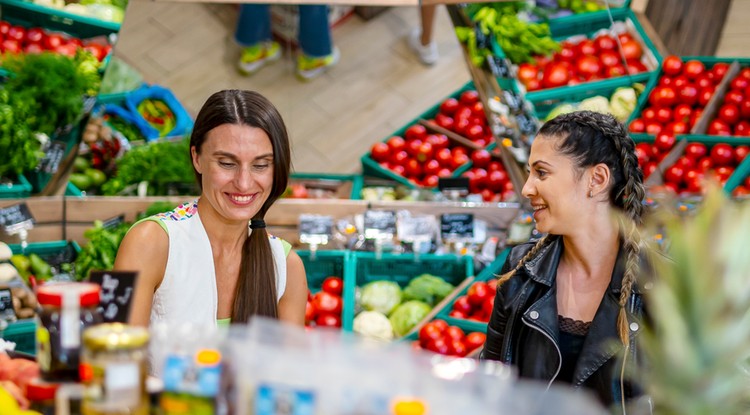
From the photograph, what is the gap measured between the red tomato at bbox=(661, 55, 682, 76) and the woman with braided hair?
11.0ft

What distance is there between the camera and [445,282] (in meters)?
4.88

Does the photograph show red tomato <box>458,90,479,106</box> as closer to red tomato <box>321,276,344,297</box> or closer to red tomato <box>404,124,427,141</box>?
red tomato <box>404,124,427,141</box>

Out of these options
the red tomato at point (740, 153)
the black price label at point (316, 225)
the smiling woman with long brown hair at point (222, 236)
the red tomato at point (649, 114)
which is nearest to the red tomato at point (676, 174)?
the red tomato at point (740, 153)

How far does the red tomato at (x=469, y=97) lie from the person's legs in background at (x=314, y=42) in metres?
1.01

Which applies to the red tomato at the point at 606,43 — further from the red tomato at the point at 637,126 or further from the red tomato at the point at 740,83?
the red tomato at the point at 740,83

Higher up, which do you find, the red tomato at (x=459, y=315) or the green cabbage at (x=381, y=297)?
the green cabbage at (x=381, y=297)

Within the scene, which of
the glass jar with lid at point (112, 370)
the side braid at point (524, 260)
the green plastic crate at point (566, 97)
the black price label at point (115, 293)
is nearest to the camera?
the glass jar with lid at point (112, 370)

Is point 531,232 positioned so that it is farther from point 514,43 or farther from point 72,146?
point 72,146

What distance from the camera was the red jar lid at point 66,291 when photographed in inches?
57.1

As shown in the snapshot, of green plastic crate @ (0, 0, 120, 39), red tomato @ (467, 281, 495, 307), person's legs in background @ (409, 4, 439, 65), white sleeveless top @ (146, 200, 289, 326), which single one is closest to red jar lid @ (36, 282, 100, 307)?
white sleeveless top @ (146, 200, 289, 326)

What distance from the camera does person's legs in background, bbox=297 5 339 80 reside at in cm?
610

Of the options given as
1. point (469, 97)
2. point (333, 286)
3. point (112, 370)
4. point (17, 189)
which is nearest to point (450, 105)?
point (469, 97)

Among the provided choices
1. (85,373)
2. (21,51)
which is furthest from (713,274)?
(21,51)

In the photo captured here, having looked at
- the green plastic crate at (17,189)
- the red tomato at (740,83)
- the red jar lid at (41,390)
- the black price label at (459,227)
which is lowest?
the red jar lid at (41,390)
